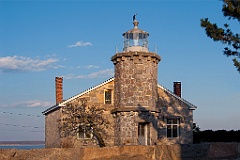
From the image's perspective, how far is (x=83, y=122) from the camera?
28.8 m

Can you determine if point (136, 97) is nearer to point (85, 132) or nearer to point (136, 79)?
point (136, 79)

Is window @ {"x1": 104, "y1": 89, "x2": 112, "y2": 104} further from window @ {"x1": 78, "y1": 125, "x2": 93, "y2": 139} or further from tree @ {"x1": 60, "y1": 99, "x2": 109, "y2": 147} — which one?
window @ {"x1": 78, "y1": 125, "x2": 93, "y2": 139}

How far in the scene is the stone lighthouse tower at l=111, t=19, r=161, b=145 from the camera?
28344mm

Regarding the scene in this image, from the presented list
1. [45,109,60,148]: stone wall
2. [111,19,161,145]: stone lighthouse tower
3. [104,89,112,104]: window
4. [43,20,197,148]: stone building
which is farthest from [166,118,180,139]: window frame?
[45,109,60,148]: stone wall

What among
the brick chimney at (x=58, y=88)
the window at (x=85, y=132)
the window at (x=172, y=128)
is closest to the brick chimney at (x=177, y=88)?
the window at (x=172, y=128)

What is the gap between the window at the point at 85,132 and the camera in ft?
96.2

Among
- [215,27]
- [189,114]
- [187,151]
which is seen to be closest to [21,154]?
[187,151]

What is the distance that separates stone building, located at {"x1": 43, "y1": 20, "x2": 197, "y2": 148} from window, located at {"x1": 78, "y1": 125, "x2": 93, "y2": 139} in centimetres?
20

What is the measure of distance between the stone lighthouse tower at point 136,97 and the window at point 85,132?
5.87 ft

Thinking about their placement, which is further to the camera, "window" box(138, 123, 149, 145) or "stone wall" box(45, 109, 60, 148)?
"stone wall" box(45, 109, 60, 148)

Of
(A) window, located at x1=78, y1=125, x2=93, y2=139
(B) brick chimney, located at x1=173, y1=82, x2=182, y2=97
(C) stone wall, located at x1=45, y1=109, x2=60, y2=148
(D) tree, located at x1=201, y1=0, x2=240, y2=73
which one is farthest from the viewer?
(B) brick chimney, located at x1=173, y1=82, x2=182, y2=97

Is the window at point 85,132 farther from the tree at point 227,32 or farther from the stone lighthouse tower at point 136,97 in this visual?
the tree at point 227,32

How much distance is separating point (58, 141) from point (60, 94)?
4059 mm

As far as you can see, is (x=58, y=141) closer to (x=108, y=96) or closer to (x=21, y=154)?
(x=108, y=96)
